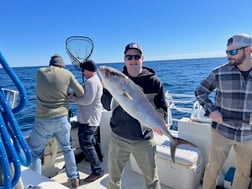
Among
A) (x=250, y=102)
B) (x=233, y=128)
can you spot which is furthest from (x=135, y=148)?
(x=250, y=102)

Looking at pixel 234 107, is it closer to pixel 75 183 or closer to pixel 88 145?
pixel 88 145

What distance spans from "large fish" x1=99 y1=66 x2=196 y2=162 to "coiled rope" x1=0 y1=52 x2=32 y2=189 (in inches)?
23.7

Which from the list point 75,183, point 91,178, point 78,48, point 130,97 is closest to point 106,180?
point 91,178

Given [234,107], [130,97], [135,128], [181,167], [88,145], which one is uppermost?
[130,97]

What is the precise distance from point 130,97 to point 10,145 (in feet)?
2.90

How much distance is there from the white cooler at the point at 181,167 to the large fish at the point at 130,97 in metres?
0.93

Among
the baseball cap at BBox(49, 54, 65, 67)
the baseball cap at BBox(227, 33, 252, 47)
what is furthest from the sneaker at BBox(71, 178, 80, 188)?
the baseball cap at BBox(227, 33, 252, 47)

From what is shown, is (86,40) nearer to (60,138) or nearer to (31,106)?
(60,138)

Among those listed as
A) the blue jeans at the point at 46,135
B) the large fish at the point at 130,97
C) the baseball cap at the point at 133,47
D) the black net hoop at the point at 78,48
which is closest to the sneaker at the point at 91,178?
the blue jeans at the point at 46,135

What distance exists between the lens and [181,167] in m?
2.78

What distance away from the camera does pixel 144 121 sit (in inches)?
74.7

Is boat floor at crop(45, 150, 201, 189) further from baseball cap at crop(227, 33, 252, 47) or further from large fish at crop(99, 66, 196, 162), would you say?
baseball cap at crop(227, 33, 252, 47)

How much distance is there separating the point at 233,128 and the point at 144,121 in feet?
2.80

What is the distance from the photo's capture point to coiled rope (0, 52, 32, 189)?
1194mm
